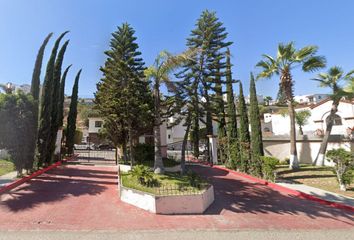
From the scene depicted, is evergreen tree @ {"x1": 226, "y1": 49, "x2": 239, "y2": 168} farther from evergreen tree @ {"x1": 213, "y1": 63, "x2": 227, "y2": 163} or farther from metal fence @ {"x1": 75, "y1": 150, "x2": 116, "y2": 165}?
metal fence @ {"x1": 75, "y1": 150, "x2": 116, "y2": 165}

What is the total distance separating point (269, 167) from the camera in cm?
1266

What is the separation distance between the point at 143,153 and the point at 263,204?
32.0ft

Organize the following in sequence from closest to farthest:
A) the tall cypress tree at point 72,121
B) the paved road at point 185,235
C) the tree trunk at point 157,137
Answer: the paved road at point 185,235 → the tree trunk at point 157,137 → the tall cypress tree at point 72,121

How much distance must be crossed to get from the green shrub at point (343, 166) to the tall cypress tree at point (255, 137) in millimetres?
3969

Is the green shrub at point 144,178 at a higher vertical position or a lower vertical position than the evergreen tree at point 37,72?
lower

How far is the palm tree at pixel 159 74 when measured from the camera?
11.5m

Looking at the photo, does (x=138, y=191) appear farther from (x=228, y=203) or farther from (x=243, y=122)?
(x=243, y=122)

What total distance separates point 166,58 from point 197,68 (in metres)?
2.95

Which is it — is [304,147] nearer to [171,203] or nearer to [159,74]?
[159,74]

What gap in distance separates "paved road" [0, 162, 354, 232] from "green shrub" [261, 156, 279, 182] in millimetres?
2084

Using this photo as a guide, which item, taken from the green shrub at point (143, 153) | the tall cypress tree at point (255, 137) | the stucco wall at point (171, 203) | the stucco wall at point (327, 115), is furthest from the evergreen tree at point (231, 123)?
the stucco wall at point (327, 115)

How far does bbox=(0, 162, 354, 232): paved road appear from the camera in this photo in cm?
655

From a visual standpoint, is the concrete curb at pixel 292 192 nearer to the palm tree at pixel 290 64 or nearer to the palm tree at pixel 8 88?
the palm tree at pixel 290 64

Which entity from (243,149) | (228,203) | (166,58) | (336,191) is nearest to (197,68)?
(166,58)
